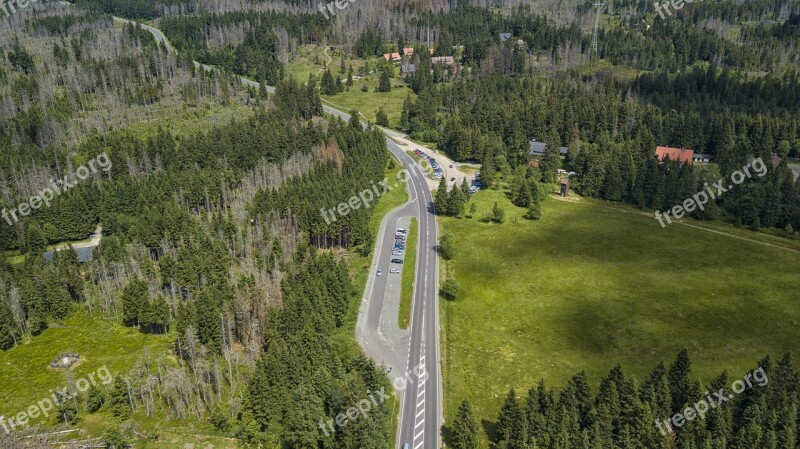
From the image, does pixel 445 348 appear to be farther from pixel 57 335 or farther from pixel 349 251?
pixel 57 335

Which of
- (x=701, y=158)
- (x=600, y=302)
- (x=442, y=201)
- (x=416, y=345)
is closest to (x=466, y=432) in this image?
(x=416, y=345)

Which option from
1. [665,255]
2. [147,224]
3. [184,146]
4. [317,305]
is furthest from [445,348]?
[184,146]

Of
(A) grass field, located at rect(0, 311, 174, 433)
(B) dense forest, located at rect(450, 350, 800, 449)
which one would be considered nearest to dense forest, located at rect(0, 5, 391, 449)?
(A) grass field, located at rect(0, 311, 174, 433)

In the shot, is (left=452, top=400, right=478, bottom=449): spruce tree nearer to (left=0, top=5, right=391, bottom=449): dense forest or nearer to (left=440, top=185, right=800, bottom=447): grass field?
(left=440, top=185, right=800, bottom=447): grass field

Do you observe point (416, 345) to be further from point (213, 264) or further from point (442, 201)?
point (442, 201)

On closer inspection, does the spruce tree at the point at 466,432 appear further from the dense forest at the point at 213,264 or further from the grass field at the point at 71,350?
the grass field at the point at 71,350
